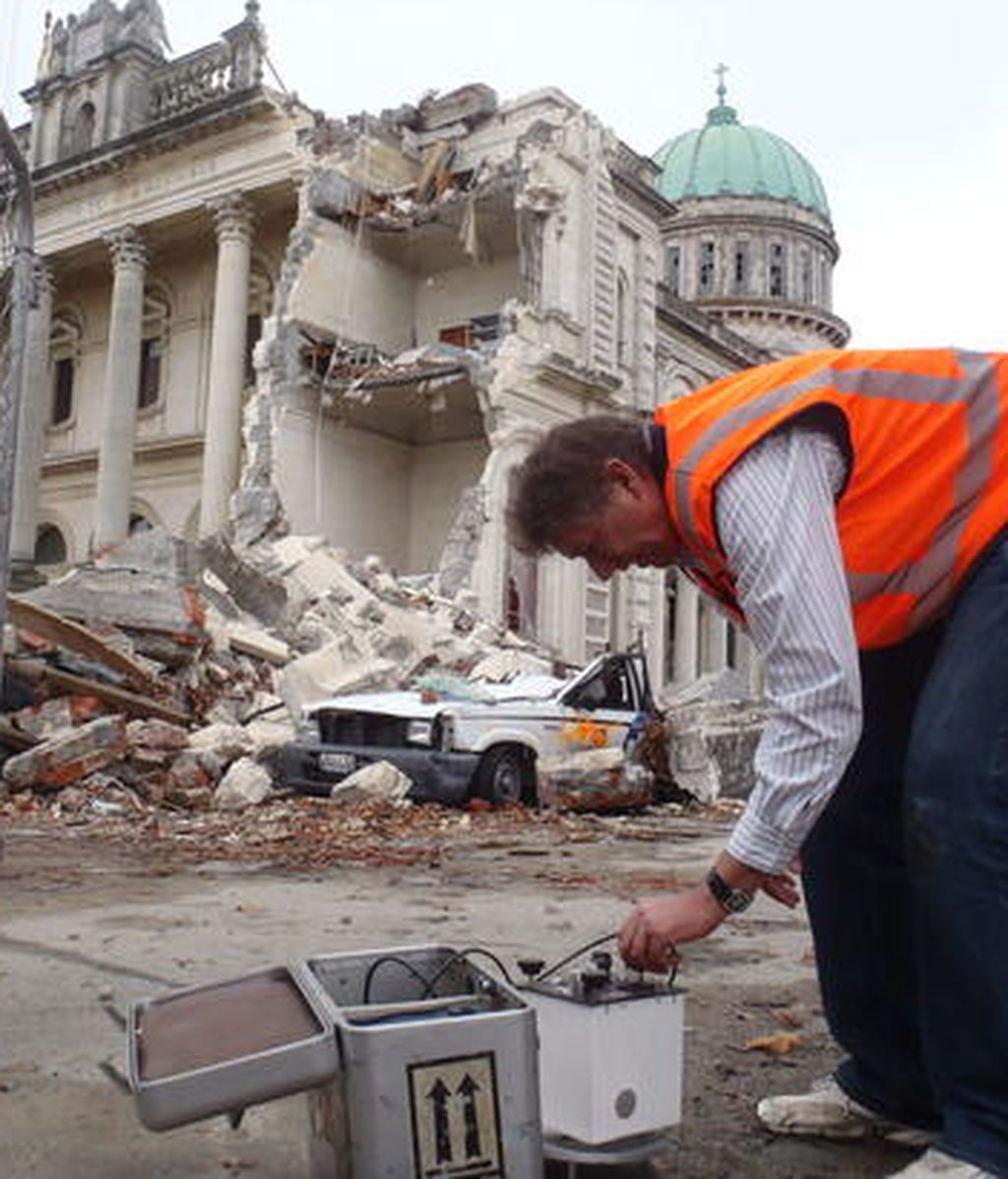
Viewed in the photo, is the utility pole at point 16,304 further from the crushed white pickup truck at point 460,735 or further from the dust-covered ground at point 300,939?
the crushed white pickup truck at point 460,735

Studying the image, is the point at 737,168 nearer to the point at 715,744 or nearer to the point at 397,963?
the point at 715,744

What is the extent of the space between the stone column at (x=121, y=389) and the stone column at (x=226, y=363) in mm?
2747

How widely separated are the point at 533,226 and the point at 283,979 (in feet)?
72.0

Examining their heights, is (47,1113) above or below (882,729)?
below

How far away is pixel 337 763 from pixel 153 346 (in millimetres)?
22695

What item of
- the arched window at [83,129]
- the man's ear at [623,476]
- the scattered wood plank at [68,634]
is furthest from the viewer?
the arched window at [83,129]

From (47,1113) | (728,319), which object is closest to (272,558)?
(47,1113)

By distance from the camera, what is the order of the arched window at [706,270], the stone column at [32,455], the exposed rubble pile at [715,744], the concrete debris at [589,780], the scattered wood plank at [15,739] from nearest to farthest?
the scattered wood plank at [15,739] < the concrete debris at [589,780] < the exposed rubble pile at [715,744] < the stone column at [32,455] < the arched window at [706,270]

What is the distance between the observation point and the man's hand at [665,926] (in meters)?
2.15

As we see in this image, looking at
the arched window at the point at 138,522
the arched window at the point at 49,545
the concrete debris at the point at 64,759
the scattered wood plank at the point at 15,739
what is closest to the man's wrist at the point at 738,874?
the concrete debris at the point at 64,759

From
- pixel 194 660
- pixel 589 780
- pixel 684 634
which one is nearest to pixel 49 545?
pixel 684 634

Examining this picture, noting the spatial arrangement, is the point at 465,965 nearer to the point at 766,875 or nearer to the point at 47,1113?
the point at 766,875

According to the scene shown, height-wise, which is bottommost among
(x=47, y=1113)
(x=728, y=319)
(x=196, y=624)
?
(x=47, y=1113)

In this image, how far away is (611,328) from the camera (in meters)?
24.2
